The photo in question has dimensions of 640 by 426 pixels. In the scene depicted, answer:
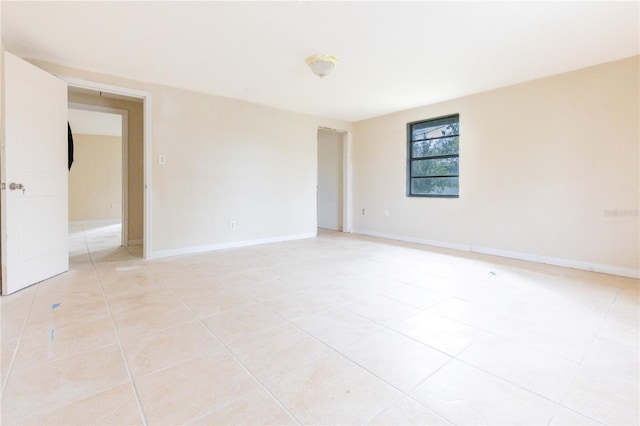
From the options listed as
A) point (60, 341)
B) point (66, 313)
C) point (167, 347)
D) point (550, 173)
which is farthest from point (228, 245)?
point (550, 173)

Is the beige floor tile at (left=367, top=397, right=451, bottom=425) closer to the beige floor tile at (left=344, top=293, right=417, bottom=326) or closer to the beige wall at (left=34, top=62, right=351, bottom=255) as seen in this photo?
the beige floor tile at (left=344, top=293, right=417, bottom=326)

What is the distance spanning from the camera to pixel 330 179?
673cm

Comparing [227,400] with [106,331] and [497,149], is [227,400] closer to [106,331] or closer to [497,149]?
Result: [106,331]

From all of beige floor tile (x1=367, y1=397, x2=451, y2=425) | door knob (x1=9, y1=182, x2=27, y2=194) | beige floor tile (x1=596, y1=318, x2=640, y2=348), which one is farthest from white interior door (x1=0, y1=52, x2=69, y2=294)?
beige floor tile (x1=596, y1=318, x2=640, y2=348)

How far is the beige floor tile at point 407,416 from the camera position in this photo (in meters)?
1.14

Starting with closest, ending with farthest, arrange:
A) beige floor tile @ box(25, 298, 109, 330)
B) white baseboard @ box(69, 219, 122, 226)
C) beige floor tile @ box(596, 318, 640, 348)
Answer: beige floor tile @ box(596, 318, 640, 348) → beige floor tile @ box(25, 298, 109, 330) → white baseboard @ box(69, 219, 122, 226)

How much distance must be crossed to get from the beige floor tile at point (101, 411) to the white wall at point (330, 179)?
5404 mm

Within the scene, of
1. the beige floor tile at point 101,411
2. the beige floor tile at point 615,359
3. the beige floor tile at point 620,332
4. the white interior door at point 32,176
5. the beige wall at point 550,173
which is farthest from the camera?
the beige wall at point 550,173

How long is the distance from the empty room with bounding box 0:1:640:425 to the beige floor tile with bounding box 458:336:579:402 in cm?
1

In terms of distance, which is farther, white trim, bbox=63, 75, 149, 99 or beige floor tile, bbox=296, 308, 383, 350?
white trim, bbox=63, 75, 149, 99

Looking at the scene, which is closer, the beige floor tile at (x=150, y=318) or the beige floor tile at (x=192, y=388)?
the beige floor tile at (x=192, y=388)

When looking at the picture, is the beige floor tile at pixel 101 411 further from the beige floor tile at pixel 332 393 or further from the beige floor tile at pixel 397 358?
the beige floor tile at pixel 397 358

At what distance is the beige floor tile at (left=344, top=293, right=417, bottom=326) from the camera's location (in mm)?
2084

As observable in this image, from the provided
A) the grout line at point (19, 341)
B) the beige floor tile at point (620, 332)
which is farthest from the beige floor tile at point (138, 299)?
the beige floor tile at point (620, 332)
